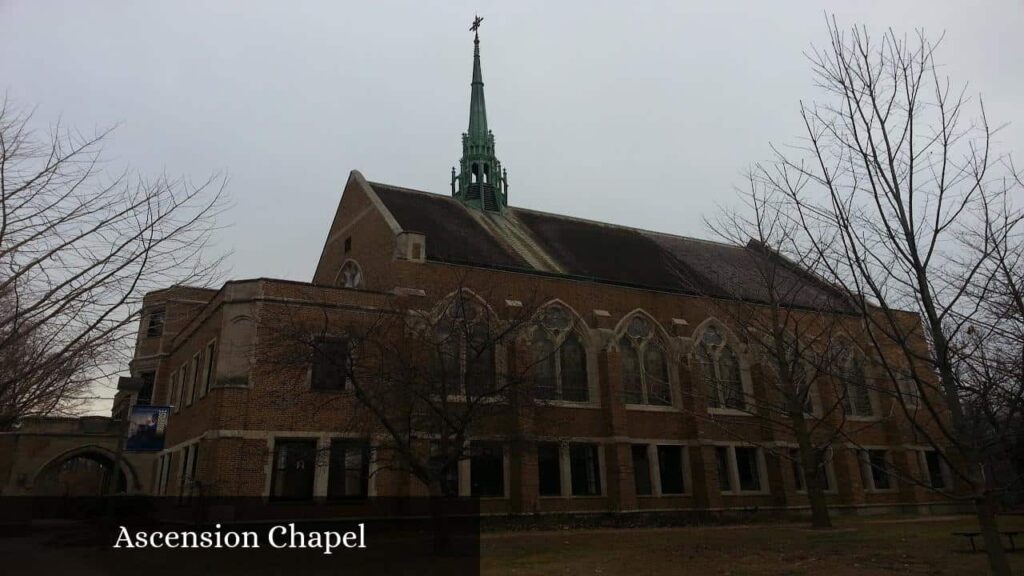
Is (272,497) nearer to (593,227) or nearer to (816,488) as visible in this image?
(816,488)

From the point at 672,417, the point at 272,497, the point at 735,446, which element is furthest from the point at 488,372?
the point at 735,446

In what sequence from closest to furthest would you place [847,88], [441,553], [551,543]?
1. [847,88]
2. [441,553]
3. [551,543]

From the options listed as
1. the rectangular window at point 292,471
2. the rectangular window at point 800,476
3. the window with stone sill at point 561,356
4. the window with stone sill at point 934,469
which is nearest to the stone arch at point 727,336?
the rectangular window at point 800,476

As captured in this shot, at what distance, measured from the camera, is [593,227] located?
119ft

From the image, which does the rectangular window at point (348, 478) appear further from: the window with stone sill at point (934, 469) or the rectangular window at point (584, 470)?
the window with stone sill at point (934, 469)

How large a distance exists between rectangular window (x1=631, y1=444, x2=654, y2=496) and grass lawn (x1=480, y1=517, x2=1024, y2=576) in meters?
5.64

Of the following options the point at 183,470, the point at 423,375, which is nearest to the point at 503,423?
the point at 423,375

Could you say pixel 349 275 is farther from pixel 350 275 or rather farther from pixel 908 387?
pixel 908 387

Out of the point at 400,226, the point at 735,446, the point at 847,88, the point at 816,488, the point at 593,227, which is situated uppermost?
the point at 593,227

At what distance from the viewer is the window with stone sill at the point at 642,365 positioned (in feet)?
93.5

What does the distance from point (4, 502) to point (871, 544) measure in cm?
3502

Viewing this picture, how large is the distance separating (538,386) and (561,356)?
7.90 m

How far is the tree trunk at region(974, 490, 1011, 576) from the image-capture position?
803 centimetres

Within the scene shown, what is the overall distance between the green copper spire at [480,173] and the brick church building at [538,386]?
0.29ft
